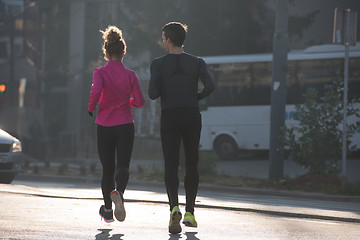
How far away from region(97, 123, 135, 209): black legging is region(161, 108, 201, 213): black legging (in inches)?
15.8

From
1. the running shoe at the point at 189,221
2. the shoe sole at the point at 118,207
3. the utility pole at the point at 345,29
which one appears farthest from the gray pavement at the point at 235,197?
the shoe sole at the point at 118,207

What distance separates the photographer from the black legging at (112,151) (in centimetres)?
648

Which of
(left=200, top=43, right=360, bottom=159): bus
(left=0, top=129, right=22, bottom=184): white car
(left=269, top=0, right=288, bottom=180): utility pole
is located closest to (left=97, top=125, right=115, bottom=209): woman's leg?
(left=0, top=129, right=22, bottom=184): white car

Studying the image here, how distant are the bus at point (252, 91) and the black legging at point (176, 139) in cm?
1653

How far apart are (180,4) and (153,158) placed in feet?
22.7

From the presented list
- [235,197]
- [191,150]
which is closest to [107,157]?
[191,150]

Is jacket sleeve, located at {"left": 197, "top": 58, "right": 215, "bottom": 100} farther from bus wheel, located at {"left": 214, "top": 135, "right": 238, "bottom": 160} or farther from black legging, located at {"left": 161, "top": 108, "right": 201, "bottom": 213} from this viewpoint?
bus wheel, located at {"left": 214, "top": 135, "right": 238, "bottom": 160}

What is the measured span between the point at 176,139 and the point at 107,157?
73 centimetres

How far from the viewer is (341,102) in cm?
1376

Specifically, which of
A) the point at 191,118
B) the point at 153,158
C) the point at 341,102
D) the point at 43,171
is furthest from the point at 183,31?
the point at 153,158

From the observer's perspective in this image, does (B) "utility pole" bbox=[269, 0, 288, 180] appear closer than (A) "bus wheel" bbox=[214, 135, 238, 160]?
Yes

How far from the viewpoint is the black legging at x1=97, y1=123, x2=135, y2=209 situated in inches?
255

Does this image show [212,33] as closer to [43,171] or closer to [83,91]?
[83,91]

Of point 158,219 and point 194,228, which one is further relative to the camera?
point 158,219
